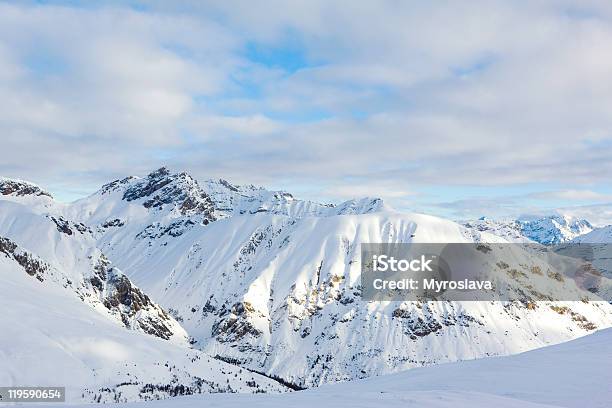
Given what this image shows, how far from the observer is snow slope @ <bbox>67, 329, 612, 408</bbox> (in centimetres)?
1738

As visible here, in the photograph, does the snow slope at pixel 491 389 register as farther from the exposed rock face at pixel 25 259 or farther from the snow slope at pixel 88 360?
the exposed rock face at pixel 25 259

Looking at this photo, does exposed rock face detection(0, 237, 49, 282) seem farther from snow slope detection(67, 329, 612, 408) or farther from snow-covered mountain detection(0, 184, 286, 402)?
snow slope detection(67, 329, 612, 408)

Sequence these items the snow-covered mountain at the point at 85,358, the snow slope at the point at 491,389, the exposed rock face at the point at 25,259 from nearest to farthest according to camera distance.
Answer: the snow slope at the point at 491,389 → the snow-covered mountain at the point at 85,358 → the exposed rock face at the point at 25,259

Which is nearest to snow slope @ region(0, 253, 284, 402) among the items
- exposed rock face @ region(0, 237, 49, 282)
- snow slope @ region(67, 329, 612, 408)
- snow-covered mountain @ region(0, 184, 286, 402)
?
snow-covered mountain @ region(0, 184, 286, 402)

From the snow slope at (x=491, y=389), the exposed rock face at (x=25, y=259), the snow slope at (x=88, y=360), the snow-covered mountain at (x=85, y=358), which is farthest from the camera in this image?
the exposed rock face at (x=25, y=259)

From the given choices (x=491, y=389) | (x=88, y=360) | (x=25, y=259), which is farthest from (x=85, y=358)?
(x=25, y=259)

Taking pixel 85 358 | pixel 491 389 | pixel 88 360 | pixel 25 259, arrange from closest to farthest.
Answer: pixel 491 389, pixel 88 360, pixel 85 358, pixel 25 259

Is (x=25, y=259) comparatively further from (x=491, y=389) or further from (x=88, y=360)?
(x=491, y=389)

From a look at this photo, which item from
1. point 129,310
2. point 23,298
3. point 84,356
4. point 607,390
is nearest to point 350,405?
point 607,390

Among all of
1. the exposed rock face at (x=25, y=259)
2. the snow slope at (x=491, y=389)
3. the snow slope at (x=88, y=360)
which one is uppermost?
the exposed rock face at (x=25, y=259)

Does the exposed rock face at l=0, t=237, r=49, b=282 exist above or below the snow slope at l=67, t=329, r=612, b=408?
above

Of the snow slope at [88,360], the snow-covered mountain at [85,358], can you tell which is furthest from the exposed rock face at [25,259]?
the snow slope at [88,360]

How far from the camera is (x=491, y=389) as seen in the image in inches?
851

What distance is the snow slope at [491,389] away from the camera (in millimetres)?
17375
